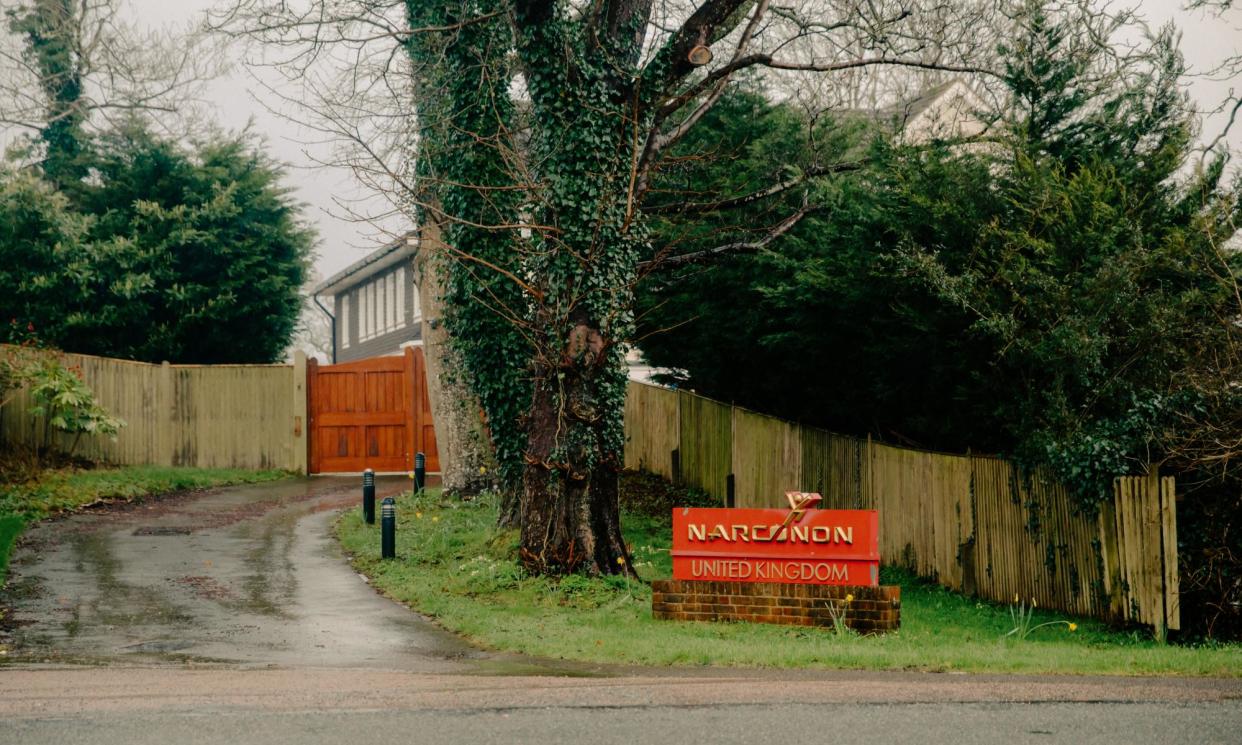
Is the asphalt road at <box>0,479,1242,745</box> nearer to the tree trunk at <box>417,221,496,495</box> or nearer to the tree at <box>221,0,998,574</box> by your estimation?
the tree at <box>221,0,998,574</box>

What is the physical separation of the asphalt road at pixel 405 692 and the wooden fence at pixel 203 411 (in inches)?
440

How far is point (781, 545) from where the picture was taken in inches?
455

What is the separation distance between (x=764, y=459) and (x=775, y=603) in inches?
269

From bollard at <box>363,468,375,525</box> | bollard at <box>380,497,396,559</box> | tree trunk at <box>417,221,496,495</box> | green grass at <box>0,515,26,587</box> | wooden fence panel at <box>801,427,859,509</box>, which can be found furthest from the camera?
tree trunk at <box>417,221,496,495</box>

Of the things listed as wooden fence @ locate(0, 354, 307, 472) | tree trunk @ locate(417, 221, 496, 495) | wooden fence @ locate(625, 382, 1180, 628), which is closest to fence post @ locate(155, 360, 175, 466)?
wooden fence @ locate(0, 354, 307, 472)

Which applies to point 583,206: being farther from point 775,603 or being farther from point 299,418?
point 299,418

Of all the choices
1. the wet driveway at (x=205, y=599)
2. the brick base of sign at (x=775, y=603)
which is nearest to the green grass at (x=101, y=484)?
the wet driveway at (x=205, y=599)

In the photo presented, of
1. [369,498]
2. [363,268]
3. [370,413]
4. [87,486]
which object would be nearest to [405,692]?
Answer: [369,498]

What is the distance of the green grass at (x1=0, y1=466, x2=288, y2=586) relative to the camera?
1731 centimetres

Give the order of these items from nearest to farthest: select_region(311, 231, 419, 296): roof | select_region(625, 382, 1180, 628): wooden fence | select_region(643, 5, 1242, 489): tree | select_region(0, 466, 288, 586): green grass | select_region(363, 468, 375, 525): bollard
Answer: select_region(625, 382, 1180, 628): wooden fence < select_region(643, 5, 1242, 489): tree < select_region(0, 466, 288, 586): green grass < select_region(363, 468, 375, 525): bollard < select_region(311, 231, 419, 296): roof

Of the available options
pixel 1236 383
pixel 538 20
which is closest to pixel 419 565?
pixel 538 20

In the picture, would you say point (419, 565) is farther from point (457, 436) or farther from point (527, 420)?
point (457, 436)

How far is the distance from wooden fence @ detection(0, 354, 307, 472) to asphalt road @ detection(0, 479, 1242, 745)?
440 inches

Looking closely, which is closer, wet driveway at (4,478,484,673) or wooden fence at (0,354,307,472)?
wet driveway at (4,478,484,673)
